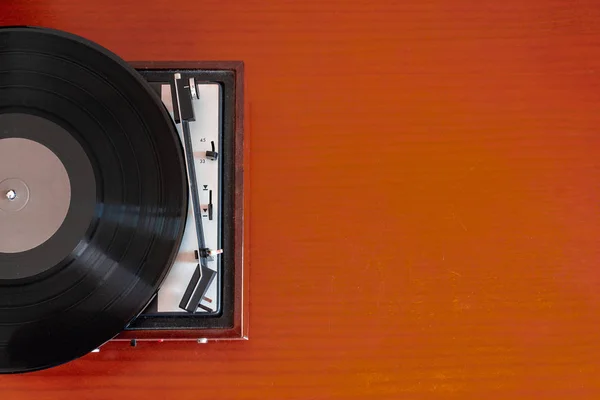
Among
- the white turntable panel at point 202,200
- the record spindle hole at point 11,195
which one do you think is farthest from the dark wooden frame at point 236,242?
the record spindle hole at point 11,195

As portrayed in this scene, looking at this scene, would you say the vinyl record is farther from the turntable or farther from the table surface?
the table surface

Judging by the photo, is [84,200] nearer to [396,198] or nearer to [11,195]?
[11,195]

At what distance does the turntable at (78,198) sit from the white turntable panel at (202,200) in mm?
25

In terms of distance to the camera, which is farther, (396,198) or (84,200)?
(396,198)

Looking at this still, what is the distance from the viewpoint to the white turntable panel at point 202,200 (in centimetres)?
83

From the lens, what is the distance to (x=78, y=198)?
77cm

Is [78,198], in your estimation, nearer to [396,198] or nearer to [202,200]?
[202,200]

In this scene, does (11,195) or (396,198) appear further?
(396,198)

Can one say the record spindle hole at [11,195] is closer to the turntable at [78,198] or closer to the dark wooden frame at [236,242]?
the turntable at [78,198]

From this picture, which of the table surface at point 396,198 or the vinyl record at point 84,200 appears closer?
the vinyl record at point 84,200

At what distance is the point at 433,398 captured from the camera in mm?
883

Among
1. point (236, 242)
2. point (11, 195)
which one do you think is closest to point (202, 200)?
point (236, 242)

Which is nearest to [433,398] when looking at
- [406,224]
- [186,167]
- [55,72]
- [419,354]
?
[419,354]

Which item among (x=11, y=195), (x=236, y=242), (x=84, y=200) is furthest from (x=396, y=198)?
(x=11, y=195)
